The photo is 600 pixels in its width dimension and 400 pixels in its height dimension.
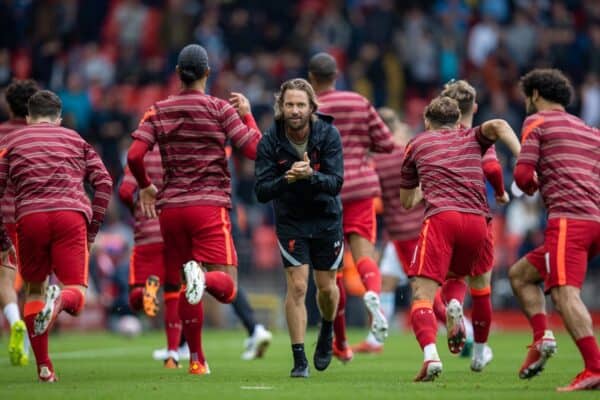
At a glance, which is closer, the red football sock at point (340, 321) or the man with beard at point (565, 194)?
the man with beard at point (565, 194)

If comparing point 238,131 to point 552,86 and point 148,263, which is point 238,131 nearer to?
point 552,86

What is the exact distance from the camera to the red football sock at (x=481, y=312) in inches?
477

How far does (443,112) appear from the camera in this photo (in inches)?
434

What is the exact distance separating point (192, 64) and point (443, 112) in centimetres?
222

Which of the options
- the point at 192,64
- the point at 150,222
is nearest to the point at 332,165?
the point at 192,64

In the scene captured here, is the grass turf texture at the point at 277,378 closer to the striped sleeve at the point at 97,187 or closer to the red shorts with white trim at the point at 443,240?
the red shorts with white trim at the point at 443,240

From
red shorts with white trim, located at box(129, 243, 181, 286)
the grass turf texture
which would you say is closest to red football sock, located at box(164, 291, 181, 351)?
the grass turf texture

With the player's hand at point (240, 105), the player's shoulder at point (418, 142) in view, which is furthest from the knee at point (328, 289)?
the player's hand at point (240, 105)

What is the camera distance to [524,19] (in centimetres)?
2559

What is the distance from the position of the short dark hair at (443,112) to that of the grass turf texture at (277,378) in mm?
2112

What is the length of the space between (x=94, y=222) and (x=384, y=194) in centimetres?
488

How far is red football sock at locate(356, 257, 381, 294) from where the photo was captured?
1359 cm

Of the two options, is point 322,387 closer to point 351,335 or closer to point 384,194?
point 384,194

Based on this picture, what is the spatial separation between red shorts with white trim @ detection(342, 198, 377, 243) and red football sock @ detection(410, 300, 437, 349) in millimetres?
3094
